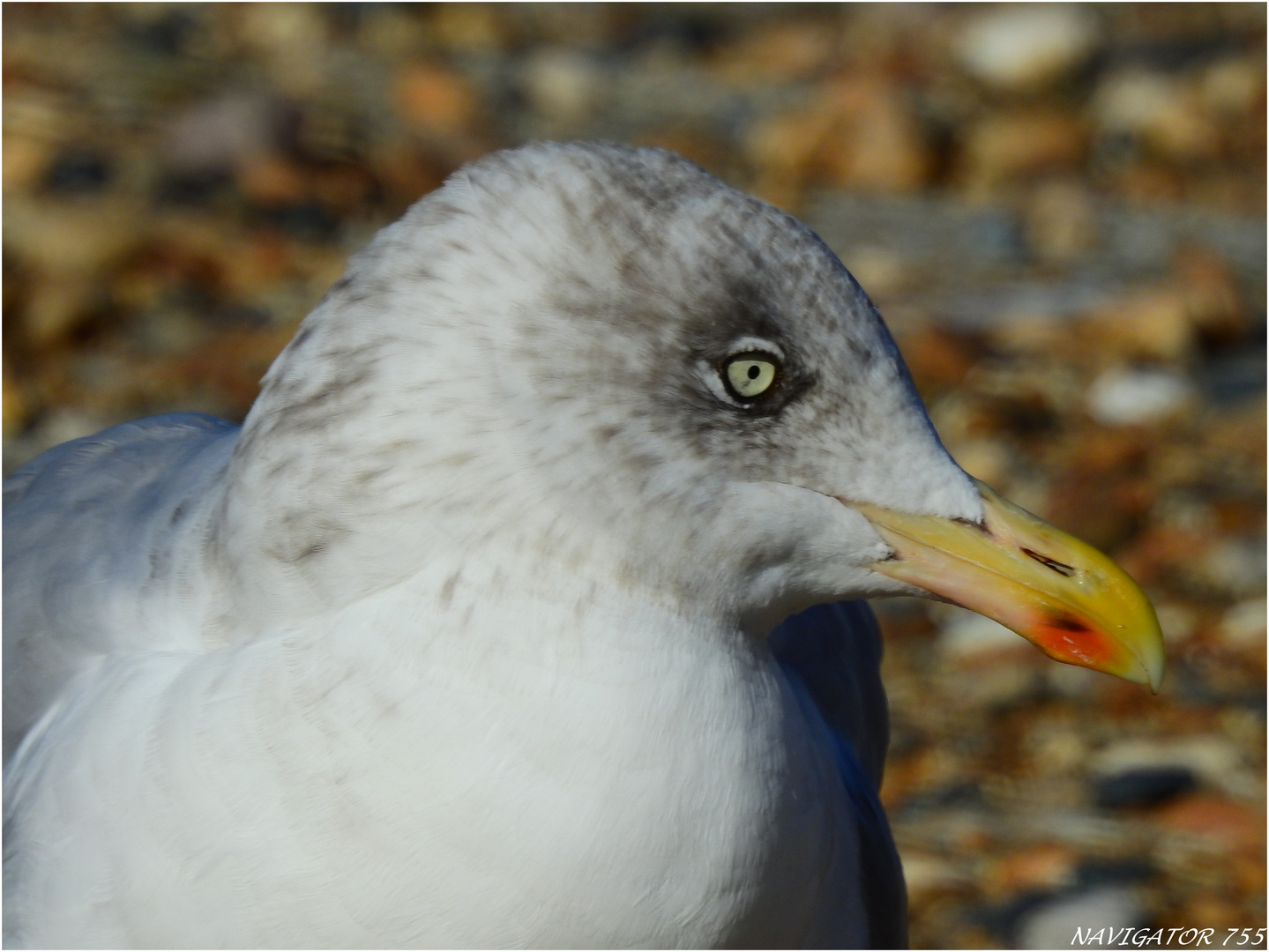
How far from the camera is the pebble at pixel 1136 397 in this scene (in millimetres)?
5008

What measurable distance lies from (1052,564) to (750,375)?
1.53 ft

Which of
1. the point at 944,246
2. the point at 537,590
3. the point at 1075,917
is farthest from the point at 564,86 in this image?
the point at 537,590

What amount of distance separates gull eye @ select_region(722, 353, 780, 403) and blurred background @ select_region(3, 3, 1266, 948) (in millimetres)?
1723

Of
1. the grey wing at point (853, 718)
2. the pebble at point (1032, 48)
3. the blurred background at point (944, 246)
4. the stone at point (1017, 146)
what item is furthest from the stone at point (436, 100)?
the grey wing at point (853, 718)

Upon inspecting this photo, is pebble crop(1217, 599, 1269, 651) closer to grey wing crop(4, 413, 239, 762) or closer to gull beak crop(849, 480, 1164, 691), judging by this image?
gull beak crop(849, 480, 1164, 691)

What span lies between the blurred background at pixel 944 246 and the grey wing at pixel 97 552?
178 cm

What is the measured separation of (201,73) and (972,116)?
3.06m

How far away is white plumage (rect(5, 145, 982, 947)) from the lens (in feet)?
6.10

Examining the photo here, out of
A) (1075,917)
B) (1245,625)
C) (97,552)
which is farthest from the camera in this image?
(1245,625)

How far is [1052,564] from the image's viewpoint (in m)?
2.09

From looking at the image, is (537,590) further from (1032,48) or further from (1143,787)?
(1032,48)

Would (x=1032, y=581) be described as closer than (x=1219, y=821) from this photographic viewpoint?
Yes

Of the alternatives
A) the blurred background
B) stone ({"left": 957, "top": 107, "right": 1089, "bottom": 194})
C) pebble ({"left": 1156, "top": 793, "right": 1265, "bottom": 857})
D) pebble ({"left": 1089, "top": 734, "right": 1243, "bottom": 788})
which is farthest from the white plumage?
stone ({"left": 957, "top": 107, "right": 1089, "bottom": 194})

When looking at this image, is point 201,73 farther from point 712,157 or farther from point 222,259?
point 712,157
